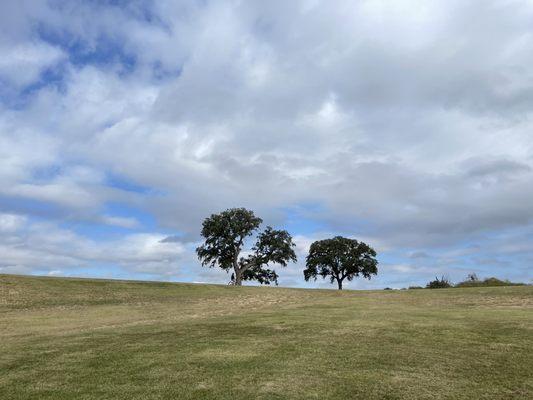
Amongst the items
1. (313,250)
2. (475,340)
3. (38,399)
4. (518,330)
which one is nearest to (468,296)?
(518,330)

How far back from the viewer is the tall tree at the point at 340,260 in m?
78.1

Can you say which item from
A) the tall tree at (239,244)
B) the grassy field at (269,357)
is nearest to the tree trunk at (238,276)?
the tall tree at (239,244)

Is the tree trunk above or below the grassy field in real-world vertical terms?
above

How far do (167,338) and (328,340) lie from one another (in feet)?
19.9

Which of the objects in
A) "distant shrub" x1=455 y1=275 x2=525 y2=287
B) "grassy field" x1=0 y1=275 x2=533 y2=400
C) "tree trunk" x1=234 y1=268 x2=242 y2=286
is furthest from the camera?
"tree trunk" x1=234 y1=268 x2=242 y2=286

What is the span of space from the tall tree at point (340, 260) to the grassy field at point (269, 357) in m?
52.0

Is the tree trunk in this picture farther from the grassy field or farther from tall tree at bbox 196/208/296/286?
the grassy field

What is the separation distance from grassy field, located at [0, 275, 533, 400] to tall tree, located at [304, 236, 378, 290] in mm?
52014

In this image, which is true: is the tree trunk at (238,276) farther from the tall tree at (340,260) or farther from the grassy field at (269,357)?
the grassy field at (269,357)

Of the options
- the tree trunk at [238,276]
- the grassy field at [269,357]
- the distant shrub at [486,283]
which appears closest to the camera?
the grassy field at [269,357]

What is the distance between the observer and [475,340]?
16328 millimetres

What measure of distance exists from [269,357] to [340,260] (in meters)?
65.5

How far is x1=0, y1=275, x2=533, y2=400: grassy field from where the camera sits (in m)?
10.7

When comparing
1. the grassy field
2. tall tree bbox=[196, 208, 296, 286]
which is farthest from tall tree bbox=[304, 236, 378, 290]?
the grassy field
